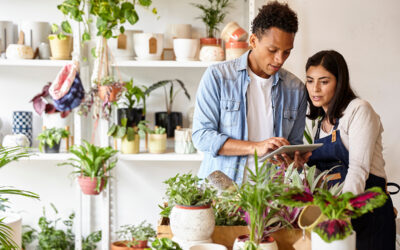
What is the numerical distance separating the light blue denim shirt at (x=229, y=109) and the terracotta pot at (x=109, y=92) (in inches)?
45.8

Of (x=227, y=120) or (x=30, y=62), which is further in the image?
(x=30, y=62)

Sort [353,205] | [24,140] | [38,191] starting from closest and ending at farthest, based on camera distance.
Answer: [353,205] → [24,140] → [38,191]

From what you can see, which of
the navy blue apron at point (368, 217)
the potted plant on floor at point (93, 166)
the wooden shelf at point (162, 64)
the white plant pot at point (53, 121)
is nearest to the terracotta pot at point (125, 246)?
the potted plant on floor at point (93, 166)

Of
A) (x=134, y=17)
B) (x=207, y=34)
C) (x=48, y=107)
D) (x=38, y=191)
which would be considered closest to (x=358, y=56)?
(x=207, y=34)

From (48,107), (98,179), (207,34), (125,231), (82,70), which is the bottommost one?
(125,231)

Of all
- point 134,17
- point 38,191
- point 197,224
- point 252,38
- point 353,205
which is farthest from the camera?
point 38,191

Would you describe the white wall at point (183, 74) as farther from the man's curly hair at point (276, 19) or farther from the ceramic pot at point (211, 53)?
the man's curly hair at point (276, 19)

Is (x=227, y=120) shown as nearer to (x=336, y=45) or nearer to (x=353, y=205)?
(x=353, y=205)

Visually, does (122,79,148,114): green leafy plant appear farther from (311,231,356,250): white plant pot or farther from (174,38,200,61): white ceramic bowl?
(311,231,356,250): white plant pot

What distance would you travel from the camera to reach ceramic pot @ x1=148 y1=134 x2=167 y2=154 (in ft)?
11.6

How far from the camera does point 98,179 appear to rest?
3.39 m

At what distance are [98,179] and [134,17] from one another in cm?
103

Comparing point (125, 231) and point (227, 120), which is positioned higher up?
point (227, 120)

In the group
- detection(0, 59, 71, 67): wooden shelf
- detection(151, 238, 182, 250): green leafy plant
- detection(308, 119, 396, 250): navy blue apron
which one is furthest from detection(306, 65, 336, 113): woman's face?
detection(0, 59, 71, 67): wooden shelf
